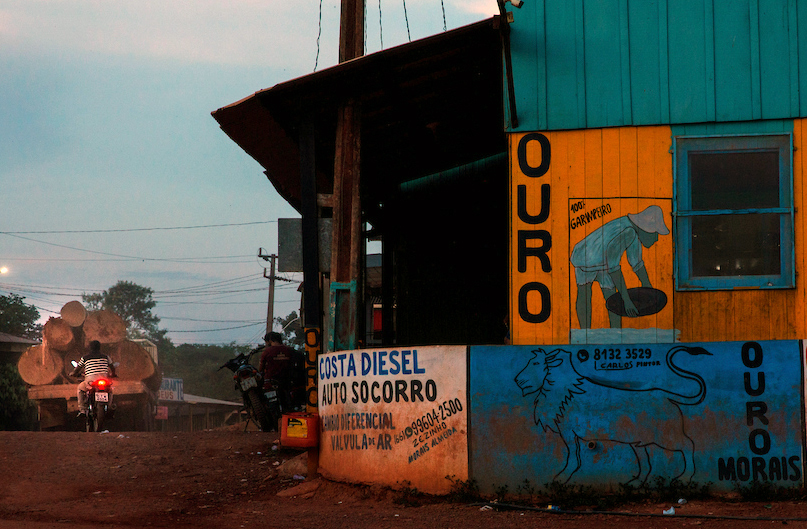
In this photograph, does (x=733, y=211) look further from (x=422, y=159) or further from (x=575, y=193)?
(x=422, y=159)

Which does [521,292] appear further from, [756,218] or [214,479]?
[214,479]

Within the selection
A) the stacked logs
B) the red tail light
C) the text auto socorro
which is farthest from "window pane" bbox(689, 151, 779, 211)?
the stacked logs

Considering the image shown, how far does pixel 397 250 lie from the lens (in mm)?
14305

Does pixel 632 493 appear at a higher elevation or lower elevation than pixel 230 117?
lower

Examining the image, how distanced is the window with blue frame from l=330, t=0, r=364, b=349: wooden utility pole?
344cm

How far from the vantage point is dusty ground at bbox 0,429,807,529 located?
6449 millimetres

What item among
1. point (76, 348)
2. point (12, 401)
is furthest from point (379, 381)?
point (12, 401)

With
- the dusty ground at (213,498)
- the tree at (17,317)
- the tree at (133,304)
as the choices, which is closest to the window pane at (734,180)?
the dusty ground at (213,498)

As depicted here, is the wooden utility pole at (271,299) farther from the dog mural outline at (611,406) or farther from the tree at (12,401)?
the dog mural outline at (611,406)

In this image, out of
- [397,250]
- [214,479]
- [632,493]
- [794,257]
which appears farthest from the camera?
[397,250]

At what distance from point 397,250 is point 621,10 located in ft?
23.7

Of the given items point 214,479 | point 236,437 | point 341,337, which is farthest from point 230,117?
point 236,437

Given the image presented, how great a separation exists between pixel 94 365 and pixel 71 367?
259 inches

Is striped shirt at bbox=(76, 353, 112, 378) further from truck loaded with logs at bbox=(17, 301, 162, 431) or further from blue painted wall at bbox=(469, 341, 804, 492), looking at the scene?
blue painted wall at bbox=(469, 341, 804, 492)
